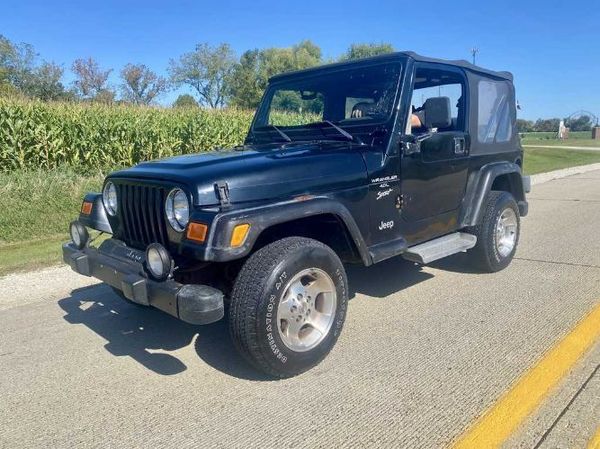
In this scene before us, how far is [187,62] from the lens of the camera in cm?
6894

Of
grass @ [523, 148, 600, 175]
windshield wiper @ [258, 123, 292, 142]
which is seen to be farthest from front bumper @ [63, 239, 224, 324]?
grass @ [523, 148, 600, 175]

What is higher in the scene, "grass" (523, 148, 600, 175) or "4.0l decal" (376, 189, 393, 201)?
"4.0l decal" (376, 189, 393, 201)

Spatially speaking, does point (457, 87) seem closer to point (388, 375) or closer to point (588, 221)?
point (388, 375)

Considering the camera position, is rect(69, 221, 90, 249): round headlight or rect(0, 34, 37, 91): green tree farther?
rect(0, 34, 37, 91): green tree

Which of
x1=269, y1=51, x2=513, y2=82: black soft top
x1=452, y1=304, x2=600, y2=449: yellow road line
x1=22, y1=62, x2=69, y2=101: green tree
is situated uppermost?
x1=22, y1=62, x2=69, y2=101: green tree

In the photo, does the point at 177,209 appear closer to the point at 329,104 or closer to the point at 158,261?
the point at 158,261

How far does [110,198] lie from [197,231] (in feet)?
4.35

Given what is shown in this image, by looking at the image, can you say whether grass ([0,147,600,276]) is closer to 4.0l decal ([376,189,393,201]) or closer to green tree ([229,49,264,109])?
4.0l decal ([376,189,393,201])

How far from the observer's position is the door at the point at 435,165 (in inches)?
168

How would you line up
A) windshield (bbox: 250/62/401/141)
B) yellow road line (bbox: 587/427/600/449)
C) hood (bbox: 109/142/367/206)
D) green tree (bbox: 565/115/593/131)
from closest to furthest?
yellow road line (bbox: 587/427/600/449), hood (bbox: 109/142/367/206), windshield (bbox: 250/62/401/141), green tree (bbox: 565/115/593/131)

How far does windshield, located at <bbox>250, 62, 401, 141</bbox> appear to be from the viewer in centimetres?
423

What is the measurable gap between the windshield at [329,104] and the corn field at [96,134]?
7.59 metres

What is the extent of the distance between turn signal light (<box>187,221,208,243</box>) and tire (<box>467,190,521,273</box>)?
3.18 meters

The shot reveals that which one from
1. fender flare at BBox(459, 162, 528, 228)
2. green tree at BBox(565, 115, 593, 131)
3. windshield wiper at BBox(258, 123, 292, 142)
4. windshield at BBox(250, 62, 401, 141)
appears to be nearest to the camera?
windshield at BBox(250, 62, 401, 141)
